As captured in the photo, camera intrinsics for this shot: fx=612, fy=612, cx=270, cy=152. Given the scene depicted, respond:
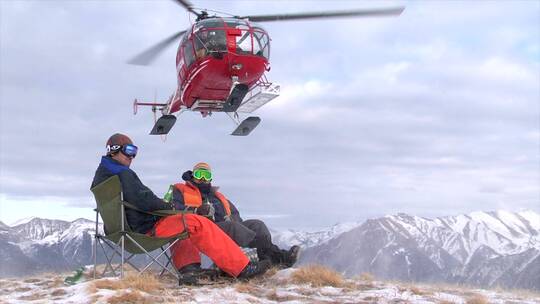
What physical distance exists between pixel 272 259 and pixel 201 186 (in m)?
1.65

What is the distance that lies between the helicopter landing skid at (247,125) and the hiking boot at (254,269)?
10821 millimetres

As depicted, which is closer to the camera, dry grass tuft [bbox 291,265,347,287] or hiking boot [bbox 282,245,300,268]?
dry grass tuft [bbox 291,265,347,287]

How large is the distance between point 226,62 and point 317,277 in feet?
33.2

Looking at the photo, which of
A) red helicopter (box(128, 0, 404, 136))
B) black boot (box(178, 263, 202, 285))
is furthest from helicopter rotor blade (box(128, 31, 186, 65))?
black boot (box(178, 263, 202, 285))

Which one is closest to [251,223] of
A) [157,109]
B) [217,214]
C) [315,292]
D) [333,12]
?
[217,214]

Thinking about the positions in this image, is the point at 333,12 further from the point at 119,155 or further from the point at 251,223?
the point at 119,155

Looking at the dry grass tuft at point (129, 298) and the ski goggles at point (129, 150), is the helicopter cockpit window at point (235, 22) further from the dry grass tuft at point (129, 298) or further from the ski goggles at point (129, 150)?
the dry grass tuft at point (129, 298)

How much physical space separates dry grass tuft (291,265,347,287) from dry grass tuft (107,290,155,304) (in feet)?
8.07

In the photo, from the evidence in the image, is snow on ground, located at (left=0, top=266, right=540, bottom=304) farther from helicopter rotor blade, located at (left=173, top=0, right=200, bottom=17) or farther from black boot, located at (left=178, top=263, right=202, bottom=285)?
helicopter rotor blade, located at (left=173, top=0, right=200, bottom=17)

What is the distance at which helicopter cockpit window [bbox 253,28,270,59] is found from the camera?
58.7ft

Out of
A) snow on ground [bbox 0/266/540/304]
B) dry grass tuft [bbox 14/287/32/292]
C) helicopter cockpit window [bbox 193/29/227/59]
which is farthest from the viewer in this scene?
helicopter cockpit window [bbox 193/29/227/59]

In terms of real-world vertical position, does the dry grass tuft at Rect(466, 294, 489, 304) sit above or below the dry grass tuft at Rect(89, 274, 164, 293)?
below

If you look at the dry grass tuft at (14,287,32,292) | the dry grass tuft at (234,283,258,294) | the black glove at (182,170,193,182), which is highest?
the black glove at (182,170,193,182)

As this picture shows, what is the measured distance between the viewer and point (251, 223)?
984 cm
